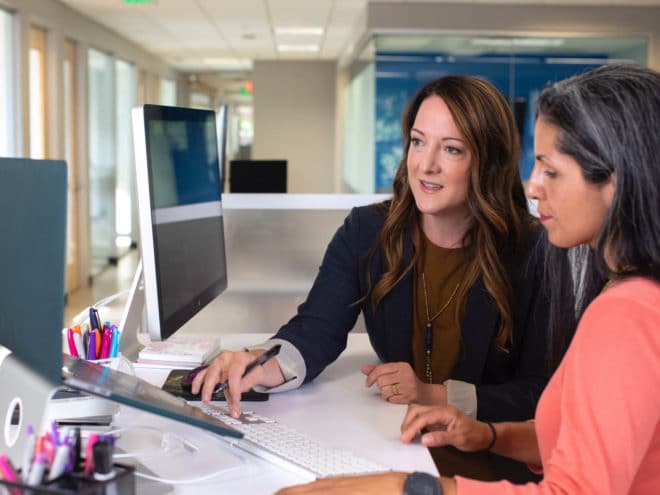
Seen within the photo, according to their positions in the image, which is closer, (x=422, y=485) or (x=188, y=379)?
(x=422, y=485)

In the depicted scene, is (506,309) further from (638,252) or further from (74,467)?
(74,467)

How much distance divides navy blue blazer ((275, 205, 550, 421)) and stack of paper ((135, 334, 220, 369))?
7.9 inches

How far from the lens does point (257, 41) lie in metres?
11.7

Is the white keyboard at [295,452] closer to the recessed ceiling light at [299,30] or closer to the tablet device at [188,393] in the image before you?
the tablet device at [188,393]

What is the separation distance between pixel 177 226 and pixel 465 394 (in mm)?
678

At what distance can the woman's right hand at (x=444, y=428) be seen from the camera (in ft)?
4.58

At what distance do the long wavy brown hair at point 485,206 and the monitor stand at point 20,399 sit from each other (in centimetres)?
99

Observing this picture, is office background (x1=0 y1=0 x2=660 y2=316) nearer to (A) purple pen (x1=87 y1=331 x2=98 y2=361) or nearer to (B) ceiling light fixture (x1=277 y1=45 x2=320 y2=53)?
(B) ceiling light fixture (x1=277 y1=45 x2=320 y2=53)

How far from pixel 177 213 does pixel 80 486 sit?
80 centimetres

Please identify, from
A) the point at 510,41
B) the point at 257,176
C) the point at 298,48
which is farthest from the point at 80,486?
the point at 298,48

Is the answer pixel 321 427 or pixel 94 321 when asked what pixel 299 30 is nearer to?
pixel 94 321

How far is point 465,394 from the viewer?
1716 millimetres

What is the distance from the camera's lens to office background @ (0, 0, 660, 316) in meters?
7.51

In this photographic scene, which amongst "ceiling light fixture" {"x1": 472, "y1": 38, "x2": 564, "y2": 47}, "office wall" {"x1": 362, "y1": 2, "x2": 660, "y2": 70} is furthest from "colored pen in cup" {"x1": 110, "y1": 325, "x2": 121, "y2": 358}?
"ceiling light fixture" {"x1": 472, "y1": 38, "x2": 564, "y2": 47}
